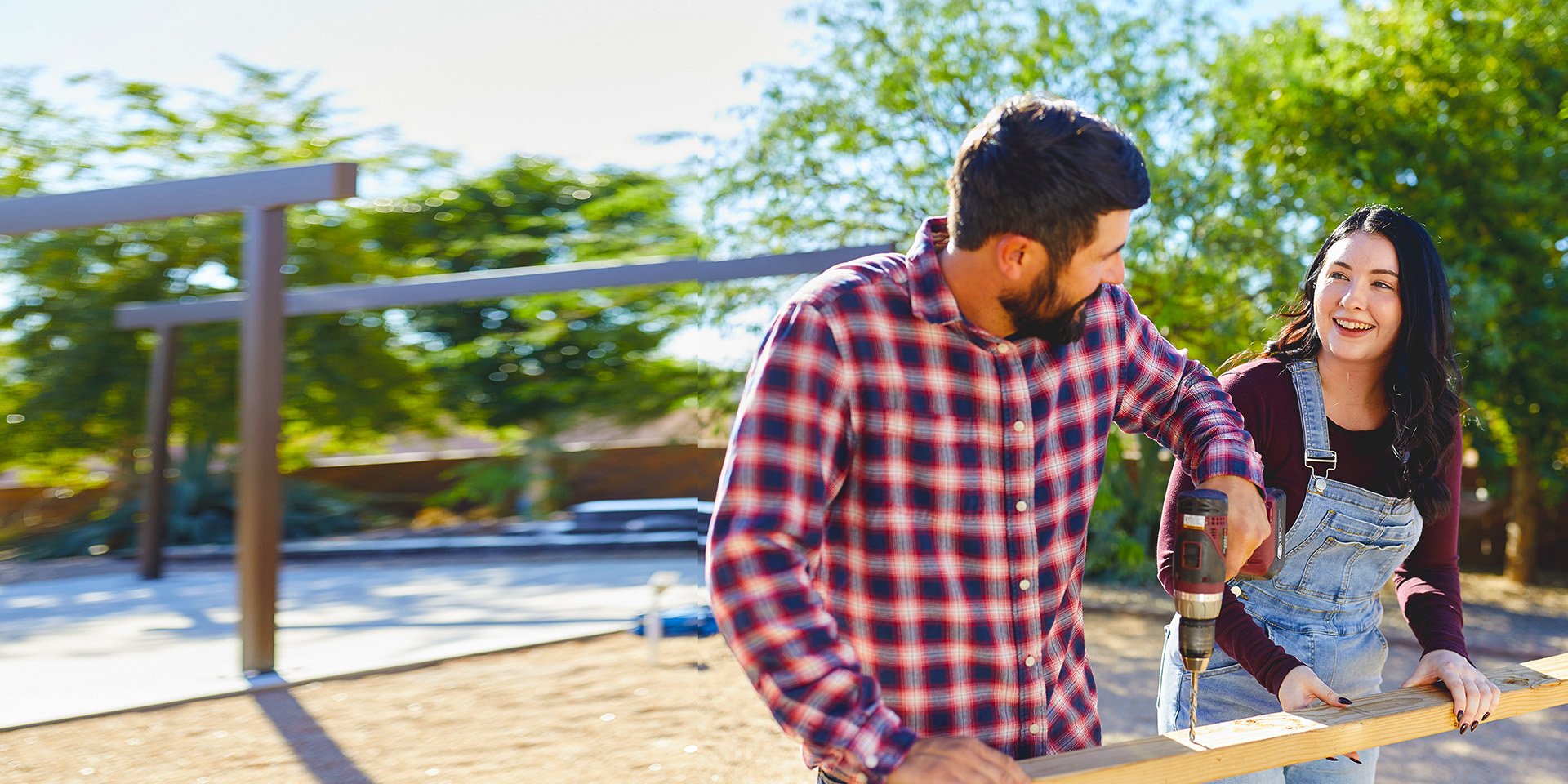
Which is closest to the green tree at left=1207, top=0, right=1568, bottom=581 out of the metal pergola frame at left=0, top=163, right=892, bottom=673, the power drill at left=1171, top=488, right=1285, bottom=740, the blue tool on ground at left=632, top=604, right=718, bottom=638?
the metal pergola frame at left=0, top=163, right=892, bottom=673

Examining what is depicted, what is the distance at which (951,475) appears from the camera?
1.25 m

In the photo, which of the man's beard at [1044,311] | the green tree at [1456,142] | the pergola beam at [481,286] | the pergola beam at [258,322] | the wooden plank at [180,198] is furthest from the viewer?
the pergola beam at [481,286]

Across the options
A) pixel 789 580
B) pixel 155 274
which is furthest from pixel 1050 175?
pixel 155 274

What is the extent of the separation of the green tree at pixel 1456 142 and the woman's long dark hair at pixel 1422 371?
4.69 m

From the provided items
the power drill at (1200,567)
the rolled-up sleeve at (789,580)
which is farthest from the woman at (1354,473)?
the rolled-up sleeve at (789,580)

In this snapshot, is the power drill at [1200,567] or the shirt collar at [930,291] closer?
the shirt collar at [930,291]

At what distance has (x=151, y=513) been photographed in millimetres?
8086

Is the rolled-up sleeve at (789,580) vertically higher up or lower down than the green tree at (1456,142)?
lower down

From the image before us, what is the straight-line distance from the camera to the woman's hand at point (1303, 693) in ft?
5.23

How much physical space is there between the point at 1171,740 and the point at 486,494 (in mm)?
11911

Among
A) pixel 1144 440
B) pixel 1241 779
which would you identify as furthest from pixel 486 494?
pixel 1241 779

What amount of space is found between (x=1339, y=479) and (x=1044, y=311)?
872 mm

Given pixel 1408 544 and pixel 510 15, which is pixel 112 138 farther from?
pixel 1408 544

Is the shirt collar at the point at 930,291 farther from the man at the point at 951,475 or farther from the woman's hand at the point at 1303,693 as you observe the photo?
the woman's hand at the point at 1303,693
